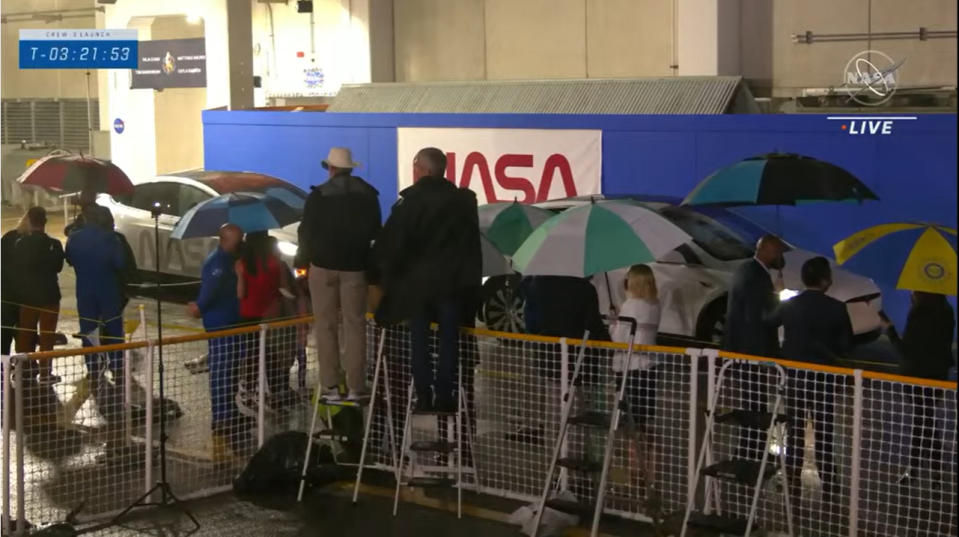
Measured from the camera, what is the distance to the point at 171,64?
21266 mm

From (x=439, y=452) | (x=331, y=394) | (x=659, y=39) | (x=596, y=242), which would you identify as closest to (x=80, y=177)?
(x=331, y=394)

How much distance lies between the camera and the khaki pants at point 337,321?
29.5 feet

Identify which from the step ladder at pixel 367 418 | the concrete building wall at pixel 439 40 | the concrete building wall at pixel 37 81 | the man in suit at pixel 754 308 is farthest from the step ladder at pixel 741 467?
the concrete building wall at pixel 37 81

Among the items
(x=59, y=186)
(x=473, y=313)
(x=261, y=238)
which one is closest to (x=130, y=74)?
(x=59, y=186)

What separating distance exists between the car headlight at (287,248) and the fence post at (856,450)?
29.9ft

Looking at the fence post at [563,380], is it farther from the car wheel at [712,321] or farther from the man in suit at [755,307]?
the car wheel at [712,321]

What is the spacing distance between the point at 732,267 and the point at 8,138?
57.3ft

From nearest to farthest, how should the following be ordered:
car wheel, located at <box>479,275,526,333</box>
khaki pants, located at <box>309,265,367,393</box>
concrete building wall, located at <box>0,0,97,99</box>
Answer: khaki pants, located at <box>309,265,367,393</box>
car wheel, located at <box>479,275,526,333</box>
concrete building wall, located at <box>0,0,97,99</box>

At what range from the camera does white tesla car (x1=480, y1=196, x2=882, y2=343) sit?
12117 millimetres

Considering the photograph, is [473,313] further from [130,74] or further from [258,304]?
[130,74]

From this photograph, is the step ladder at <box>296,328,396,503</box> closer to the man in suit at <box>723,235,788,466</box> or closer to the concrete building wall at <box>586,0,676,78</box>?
the man in suit at <box>723,235,788,466</box>

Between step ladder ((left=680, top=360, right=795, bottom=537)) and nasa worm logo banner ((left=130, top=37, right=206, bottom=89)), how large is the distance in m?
14.8

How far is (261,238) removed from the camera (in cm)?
1080

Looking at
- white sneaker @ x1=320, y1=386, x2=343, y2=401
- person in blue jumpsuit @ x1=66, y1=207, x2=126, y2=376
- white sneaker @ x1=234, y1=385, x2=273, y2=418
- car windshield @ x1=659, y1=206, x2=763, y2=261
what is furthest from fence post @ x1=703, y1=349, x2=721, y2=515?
person in blue jumpsuit @ x1=66, y1=207, x2=126, y2=376
